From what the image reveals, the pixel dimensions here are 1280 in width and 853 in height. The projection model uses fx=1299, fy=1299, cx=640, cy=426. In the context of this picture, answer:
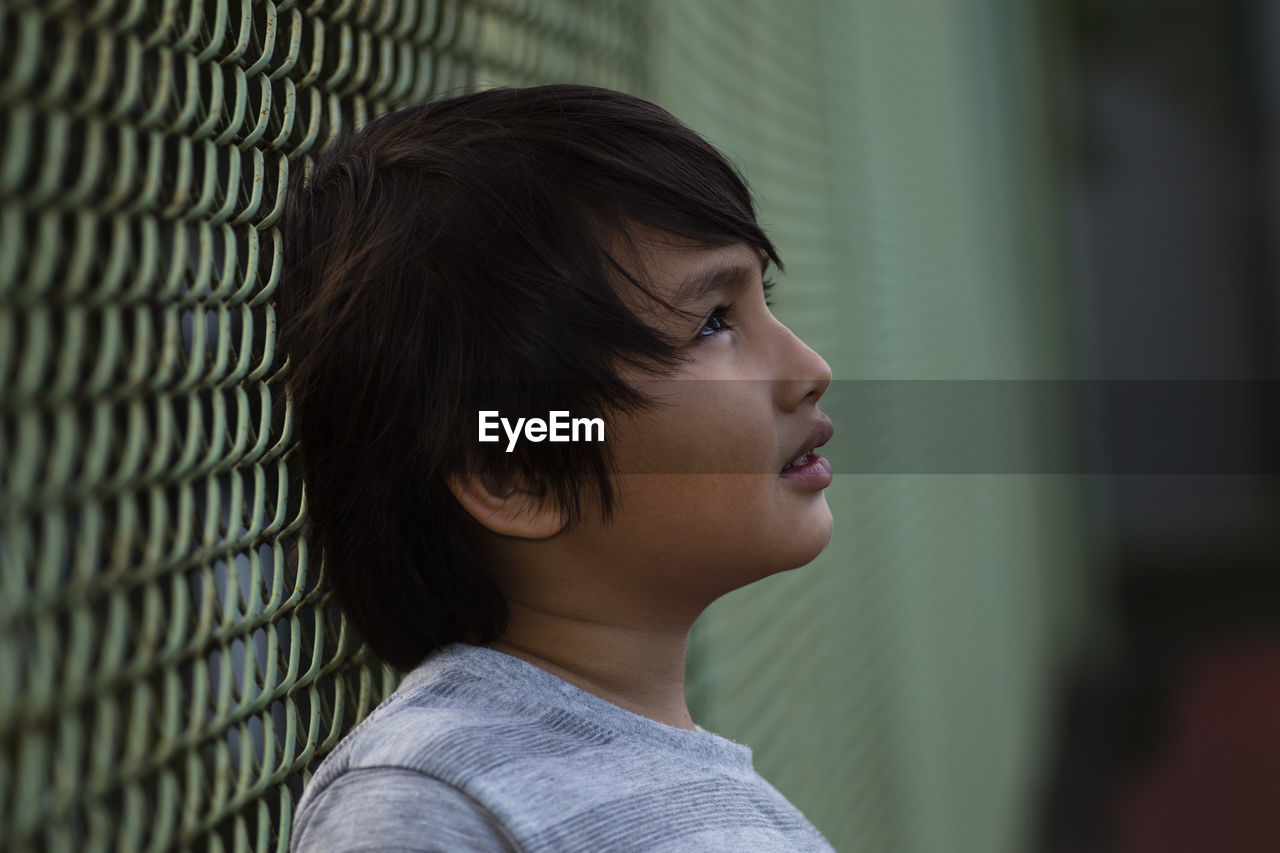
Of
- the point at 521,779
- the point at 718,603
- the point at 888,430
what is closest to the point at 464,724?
the point at 521,779

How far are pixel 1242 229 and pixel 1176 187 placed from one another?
0.41m

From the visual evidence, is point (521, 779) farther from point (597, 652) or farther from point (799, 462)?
point (799, 462)

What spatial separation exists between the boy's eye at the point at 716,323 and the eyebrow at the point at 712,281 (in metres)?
0.01

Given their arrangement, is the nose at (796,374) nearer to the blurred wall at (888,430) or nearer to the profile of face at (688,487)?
the profile of face at (688,487)

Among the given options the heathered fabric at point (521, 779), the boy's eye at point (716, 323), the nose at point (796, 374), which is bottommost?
the heathered fabric at point (521, 779)

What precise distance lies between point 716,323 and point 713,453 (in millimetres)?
90

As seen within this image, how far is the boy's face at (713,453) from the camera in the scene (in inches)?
30.8

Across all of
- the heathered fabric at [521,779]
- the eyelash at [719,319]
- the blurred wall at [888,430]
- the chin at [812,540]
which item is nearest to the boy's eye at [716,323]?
the eyelash at [719,319]

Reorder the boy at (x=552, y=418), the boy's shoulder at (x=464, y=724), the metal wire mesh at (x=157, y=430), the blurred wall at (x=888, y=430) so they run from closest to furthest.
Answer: the metal wire mesh at (x=157, y=430) < the boy's shoulder at (x=464, y=724) < the boy at (x=552, y=418) < the blurred wall at (x=888, y=430)

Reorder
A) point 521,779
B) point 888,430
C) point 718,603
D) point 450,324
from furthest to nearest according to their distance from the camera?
point 888,430 → point 718,603 → point 450,324 → point 521,779

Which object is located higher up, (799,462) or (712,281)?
(712,281)

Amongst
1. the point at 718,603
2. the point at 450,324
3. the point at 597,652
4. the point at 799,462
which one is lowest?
the point at 718,603

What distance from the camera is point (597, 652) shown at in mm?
791

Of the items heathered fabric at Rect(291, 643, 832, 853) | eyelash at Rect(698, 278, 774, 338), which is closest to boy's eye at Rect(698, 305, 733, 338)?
eyelash at Rect(698, 278, 774, 338)
